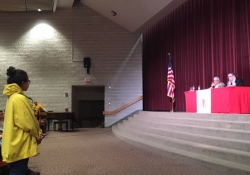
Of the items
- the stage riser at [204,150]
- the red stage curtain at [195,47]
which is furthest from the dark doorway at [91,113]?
the stage riser at [204,150]

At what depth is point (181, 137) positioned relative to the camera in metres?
6.08

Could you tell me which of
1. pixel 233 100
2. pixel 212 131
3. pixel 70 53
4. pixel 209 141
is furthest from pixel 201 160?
pixel 70 53

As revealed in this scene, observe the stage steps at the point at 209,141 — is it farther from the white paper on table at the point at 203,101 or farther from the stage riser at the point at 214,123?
the white paper on table at the point at 203,101

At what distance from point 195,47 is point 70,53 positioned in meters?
5.74

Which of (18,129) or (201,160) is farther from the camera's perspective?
(201,160)

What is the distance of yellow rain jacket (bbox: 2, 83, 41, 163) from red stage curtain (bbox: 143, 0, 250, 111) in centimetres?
653

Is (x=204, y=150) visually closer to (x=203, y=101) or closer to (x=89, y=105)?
(x=203, y=101)

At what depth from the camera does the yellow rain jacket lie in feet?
7.50

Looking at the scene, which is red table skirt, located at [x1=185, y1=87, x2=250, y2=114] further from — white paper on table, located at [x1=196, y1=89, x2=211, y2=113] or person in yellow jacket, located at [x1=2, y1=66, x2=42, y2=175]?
person in yellow jacket, located at [x1=2, y1=66, x2=42, y2=175]

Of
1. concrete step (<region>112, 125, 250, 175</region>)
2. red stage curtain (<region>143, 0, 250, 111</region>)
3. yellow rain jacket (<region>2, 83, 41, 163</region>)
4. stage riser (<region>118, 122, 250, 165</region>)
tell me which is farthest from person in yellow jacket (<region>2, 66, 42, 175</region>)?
red stage curtain (<region>143, 0, 250, 111</region>)

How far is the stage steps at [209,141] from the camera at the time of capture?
4.12 metres

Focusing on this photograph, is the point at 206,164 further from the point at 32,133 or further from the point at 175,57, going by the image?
the point at 175,57

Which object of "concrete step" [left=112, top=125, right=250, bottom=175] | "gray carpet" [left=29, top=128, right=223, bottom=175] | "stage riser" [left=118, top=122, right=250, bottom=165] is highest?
"stage riser" [left=118, top=122, right=250, bottom=165]

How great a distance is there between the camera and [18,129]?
2.31 metres
